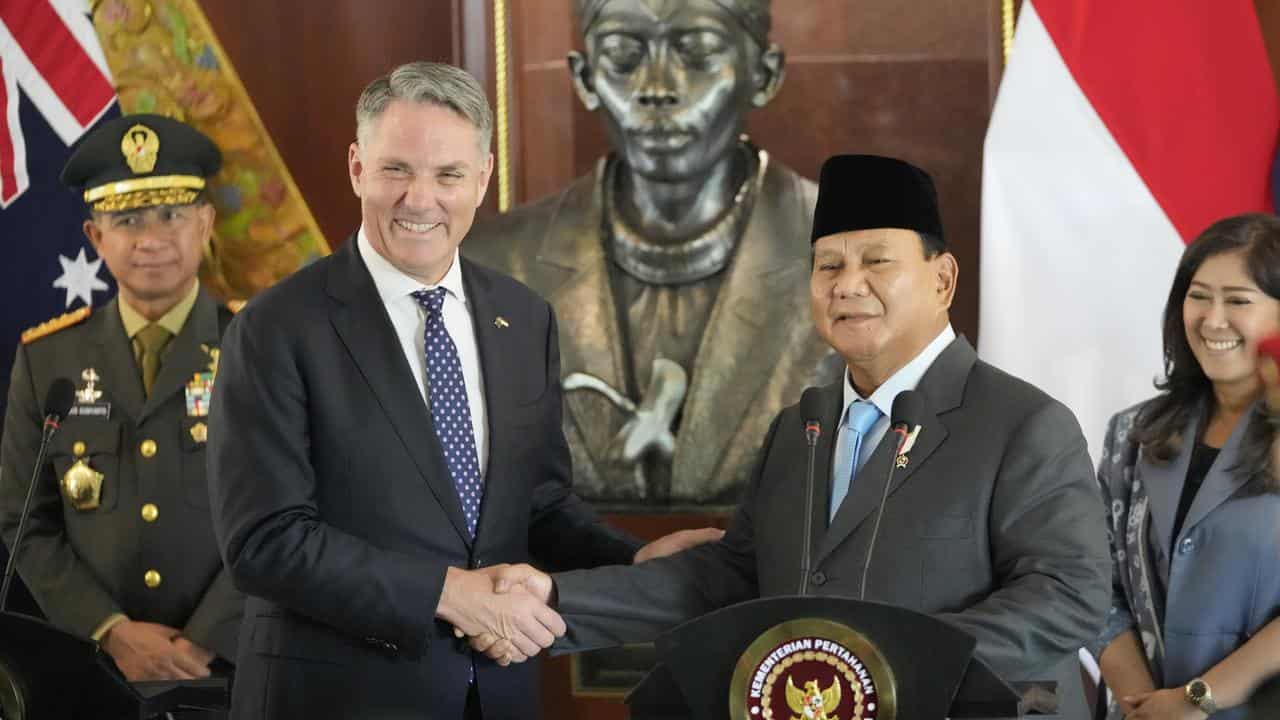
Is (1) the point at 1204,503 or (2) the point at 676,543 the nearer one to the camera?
(2) the point at 676,543

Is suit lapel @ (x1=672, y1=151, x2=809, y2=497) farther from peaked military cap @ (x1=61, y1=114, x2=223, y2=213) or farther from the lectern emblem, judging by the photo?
the lectern emblem

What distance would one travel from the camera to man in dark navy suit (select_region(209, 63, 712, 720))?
2.56 metres

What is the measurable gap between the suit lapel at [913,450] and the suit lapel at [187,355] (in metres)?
1.80

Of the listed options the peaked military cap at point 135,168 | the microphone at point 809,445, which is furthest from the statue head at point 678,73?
the microphone at point 809,445

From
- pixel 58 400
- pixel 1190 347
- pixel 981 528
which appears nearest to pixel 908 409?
pixel 981 528

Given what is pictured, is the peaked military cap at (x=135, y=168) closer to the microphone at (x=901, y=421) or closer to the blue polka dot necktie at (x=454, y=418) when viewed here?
the blue polka dot necktie at (x=454, y=418)

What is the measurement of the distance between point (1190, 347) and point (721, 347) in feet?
A: 3.93

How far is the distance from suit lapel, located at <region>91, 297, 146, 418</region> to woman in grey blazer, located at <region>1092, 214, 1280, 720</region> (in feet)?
6.84

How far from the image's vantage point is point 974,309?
4371mm

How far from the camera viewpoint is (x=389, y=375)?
2652mm

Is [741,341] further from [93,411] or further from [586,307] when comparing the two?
[93,411]

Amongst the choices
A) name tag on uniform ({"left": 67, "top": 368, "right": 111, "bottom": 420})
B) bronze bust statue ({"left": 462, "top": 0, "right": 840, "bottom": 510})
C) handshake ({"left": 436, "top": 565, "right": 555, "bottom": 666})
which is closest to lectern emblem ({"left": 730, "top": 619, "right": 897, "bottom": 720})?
→ handshake ({"left": 436, "top": 565, "right": 555, "bottom": 666})

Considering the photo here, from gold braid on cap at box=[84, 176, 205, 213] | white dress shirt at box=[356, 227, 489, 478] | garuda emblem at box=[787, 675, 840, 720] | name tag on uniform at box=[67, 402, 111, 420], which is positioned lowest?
garuda emblem at box=[787, 675, 840, 720]

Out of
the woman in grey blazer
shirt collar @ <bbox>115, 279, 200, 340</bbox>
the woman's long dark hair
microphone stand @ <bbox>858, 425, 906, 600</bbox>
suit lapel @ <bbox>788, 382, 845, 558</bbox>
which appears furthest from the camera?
shirt collar @ <bbox>115, 279, 200, 340</bbox>
